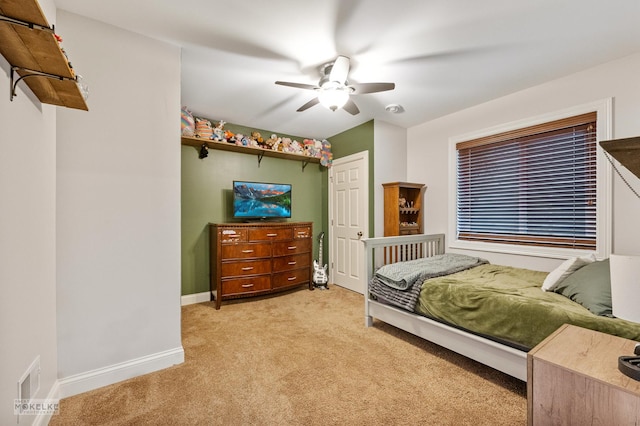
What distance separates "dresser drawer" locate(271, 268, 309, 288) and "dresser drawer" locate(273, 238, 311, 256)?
27 centimetres

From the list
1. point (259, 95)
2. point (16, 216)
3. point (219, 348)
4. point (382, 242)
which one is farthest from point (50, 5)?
point (382, 242)

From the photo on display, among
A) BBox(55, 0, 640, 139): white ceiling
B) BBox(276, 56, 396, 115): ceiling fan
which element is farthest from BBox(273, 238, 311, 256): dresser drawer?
BBox(276, 56, 396, 115): ceiling fan

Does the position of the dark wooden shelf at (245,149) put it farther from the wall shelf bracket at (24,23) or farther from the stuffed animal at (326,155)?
the wall shelf bracket at (24,23)

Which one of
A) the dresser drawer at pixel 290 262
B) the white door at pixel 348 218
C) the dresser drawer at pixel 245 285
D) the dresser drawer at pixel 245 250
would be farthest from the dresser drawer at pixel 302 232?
the dresser drawer at pixel 245 285

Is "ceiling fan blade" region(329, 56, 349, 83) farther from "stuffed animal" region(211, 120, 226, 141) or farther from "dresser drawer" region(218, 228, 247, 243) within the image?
"dresser drawer" region(218, 228, 247, 243)

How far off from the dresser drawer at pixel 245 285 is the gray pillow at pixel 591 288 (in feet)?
9.43

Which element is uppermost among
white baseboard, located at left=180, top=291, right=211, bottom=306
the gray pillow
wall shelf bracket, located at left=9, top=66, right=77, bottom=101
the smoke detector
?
the smoke detector

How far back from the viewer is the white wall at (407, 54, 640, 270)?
2158 mm

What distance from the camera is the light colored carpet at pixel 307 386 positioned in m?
1.49

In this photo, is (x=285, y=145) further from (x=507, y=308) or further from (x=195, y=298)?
(x=507, y=308)

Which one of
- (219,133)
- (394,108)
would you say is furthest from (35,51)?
(394,108)

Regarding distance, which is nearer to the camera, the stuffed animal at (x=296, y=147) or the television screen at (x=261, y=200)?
the television screen at (x=261, y=200)

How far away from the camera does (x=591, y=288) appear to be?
5.50ft

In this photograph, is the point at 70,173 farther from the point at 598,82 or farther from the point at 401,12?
the point at 598,82
